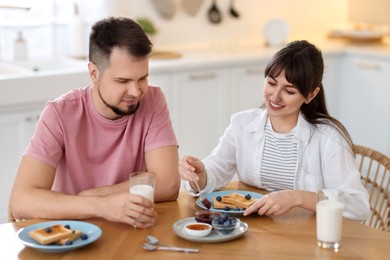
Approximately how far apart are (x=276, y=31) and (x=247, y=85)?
800 millimetres

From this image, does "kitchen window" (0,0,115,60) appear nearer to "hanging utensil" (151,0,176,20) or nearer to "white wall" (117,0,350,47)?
"white wall" (117,0,350,47)

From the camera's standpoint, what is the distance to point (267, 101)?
2436mm

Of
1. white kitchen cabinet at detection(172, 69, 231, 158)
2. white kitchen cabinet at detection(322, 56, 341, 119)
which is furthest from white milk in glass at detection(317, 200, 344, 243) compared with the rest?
white kitchen cabinet at detection(322, 56, 341, 119)

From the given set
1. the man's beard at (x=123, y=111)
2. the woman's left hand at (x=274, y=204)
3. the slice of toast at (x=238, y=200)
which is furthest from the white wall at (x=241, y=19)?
the woman's left hand at (x=274, y=204)

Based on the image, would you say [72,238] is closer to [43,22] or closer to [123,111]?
[123,111]

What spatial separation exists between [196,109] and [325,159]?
2104 millimetres

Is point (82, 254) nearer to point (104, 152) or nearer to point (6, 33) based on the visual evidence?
point (104, 152)

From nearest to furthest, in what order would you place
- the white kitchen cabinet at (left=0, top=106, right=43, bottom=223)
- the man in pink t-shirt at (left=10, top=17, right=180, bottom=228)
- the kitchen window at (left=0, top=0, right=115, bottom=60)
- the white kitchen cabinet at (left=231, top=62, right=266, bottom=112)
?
1. the man in pink t-shirt at (left=10, top=17, right=180, bottom=228)
2. the white kitchen cabinet at (left=0, top=106, right=43, bottom=223)
3. the kitchen window at (left=0, top=0, right=115, bottom=60)
4. the white kitchen cabinet at (left=231, top=62, right=266, bottom=112)

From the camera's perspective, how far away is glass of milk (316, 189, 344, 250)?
1907mm

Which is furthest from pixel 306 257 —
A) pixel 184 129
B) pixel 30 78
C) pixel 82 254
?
pixel 184 129

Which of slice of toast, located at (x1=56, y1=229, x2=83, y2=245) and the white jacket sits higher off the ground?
the white jacket

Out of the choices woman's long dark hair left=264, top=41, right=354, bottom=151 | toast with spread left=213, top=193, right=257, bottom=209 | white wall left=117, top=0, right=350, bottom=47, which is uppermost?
white wall left=117, top=0, right=350, bottom=47

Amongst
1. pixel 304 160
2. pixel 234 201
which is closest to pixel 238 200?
pixel 234 201

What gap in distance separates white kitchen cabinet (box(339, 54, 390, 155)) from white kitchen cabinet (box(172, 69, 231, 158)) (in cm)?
94
